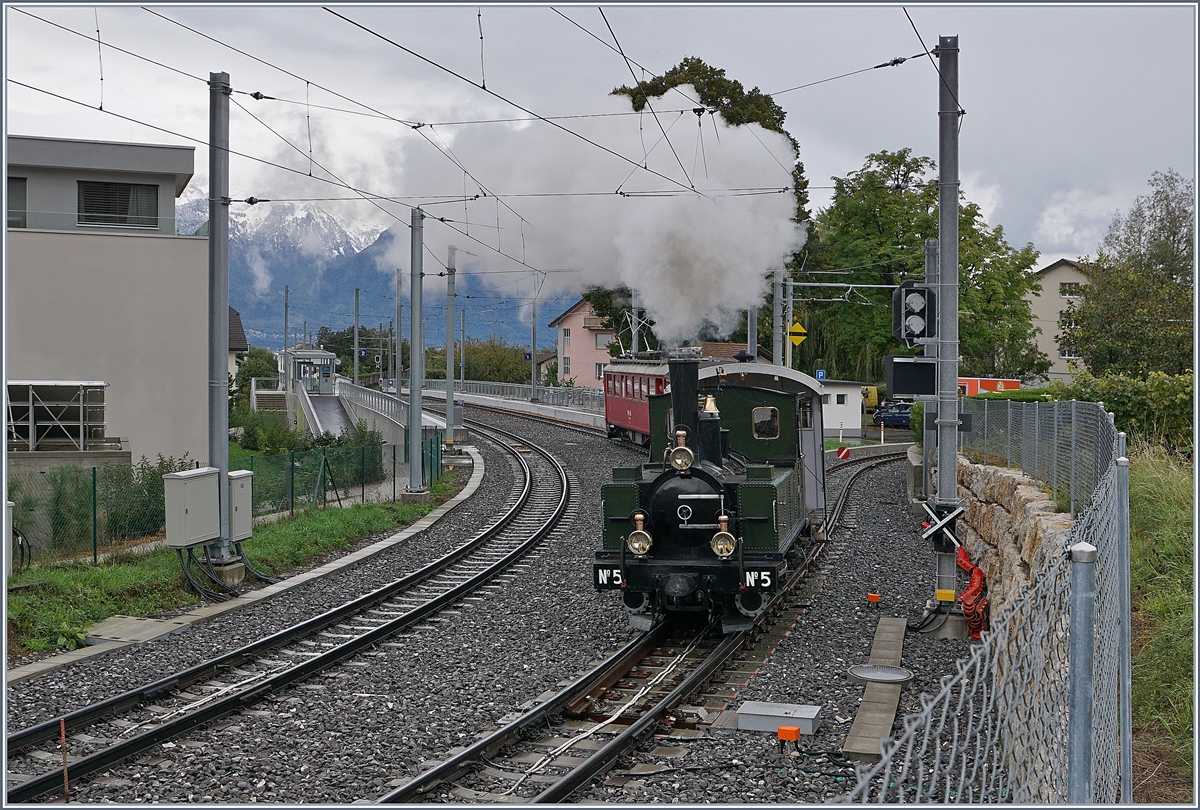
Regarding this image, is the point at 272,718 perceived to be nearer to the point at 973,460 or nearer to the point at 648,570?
the point at 648,570

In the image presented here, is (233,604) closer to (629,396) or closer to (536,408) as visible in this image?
(629,396)

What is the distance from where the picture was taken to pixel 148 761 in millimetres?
7375

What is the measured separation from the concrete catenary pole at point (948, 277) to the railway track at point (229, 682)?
651 cm

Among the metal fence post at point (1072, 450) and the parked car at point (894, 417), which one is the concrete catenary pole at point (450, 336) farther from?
the metal fence post at point (1072, 450)

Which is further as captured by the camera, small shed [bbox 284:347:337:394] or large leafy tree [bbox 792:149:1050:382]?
small shed [bbox 284:347:337:394]

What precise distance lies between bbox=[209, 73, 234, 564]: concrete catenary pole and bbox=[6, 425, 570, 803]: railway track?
2507 mm

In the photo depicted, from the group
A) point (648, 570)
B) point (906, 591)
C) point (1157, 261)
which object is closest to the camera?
point (648, 570)

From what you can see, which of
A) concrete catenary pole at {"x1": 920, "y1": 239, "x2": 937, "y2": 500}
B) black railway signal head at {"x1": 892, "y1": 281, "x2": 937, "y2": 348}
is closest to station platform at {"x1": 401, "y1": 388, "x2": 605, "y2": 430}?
concrete catenary pole at {"x1": 920, "y1": 239, "x2": 937, "y2": 500}

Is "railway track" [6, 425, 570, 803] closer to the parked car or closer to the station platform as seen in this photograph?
the station platform

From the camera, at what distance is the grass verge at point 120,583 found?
10781 mm

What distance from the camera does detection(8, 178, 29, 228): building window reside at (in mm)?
22281

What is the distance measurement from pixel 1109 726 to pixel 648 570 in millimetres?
5973

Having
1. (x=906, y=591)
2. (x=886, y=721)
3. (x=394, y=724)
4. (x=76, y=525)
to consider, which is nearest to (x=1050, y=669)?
(x=886, y=721)

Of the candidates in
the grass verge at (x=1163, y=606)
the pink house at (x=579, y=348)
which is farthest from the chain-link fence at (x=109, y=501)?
the pink house at (x=579, y=348)
